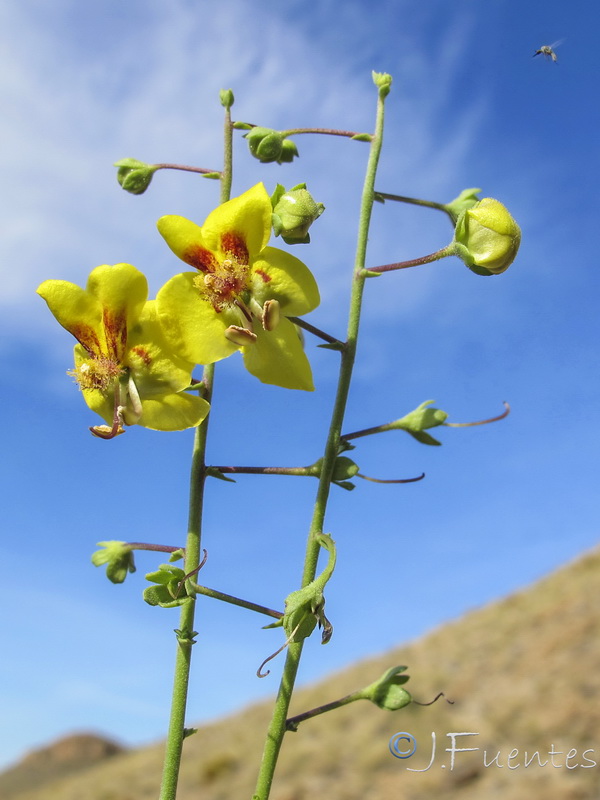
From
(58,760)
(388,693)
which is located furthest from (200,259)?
(58,760)

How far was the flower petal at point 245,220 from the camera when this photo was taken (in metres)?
1.88

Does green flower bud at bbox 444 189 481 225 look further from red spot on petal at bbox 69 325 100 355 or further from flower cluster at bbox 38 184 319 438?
red spot on petal at bbox 69 325 100 355

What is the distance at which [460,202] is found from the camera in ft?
7.27

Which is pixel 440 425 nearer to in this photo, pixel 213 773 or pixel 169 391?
pixel 169 391

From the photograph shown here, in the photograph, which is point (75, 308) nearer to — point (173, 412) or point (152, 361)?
point (152, 361)

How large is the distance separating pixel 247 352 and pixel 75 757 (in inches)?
1112

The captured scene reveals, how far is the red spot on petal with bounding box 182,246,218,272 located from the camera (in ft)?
6.34

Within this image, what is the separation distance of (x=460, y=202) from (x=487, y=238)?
28 centimetres

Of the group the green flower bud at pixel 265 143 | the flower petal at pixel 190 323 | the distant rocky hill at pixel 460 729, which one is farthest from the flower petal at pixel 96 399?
the distant rocky hill at pixel 460 729

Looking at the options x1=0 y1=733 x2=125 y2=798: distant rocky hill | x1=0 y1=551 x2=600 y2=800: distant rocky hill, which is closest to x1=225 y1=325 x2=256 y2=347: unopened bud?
x1=0 y1=551 x2=600 y2=800: distant rocky hill

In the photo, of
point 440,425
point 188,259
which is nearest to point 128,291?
point 188,259

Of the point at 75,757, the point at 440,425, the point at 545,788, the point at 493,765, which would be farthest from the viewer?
the point at 75,757

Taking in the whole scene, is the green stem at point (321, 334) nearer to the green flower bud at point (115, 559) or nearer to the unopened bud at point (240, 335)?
the unopened bud at point (240, 335)

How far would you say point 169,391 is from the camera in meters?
1.90
